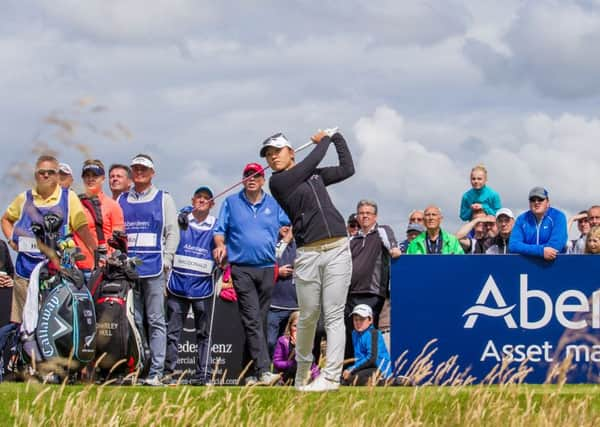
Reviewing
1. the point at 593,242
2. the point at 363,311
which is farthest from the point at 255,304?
the point at 593,242

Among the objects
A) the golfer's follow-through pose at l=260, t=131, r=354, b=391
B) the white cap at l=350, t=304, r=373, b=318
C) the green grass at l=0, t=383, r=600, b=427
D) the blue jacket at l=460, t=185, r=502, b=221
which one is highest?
the blue jacket at l=460, t=185, r=502, b=221

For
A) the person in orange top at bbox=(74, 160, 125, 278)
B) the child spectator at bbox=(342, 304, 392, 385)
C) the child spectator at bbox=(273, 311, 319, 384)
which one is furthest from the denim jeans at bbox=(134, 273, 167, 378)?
the child spectator at bbox=(342, 304, 392, 385)

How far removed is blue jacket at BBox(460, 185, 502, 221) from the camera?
1354 centimetres

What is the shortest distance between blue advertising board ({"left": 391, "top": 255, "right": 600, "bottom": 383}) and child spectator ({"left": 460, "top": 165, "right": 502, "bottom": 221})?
155cm

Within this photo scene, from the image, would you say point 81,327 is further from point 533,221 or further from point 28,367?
point 533,221

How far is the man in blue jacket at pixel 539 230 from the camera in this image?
11.9 meters

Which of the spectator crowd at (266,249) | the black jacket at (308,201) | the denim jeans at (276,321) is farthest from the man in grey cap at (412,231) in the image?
the black jacket at (308,201)

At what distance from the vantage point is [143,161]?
36.0 feet

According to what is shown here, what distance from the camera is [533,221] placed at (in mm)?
11984

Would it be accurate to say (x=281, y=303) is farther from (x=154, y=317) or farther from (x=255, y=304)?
(x=154, y=317)

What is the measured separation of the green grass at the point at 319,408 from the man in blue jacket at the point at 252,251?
1.86 m

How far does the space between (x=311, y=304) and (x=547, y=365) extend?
3.92 m

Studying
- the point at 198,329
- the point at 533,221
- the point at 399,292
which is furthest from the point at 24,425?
the point at 533,221

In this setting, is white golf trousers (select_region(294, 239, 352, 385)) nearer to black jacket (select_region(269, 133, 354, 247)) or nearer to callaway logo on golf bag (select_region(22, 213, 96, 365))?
black jacket (select_region(269, 133, 354, 247))
